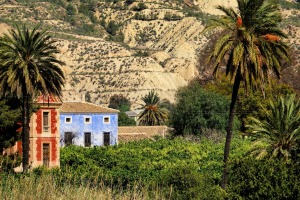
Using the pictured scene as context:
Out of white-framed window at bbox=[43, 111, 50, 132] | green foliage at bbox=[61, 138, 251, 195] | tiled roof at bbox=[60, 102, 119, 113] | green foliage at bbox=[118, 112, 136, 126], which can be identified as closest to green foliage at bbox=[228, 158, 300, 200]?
green foliage at bbox=[61, 138, 251, 195]

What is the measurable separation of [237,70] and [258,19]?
3047mm

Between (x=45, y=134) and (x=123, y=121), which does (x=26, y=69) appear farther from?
(x=123, y=121)

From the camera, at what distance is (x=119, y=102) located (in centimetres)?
16338

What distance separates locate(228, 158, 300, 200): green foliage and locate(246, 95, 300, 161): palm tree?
20.3ft

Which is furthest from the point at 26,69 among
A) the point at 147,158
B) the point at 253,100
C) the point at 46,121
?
the point at 253,100

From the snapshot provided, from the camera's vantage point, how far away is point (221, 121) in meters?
94.2

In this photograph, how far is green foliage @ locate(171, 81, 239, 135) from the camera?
94.5 meters

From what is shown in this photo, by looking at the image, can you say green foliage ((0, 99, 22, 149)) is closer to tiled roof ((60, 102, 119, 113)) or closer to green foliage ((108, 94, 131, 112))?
tiled roof ((60, 102, 119, 113))

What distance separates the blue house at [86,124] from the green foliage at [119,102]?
57.5 m

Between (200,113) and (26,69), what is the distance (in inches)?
1909

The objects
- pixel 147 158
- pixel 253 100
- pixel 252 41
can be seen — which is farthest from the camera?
pixel 253 100

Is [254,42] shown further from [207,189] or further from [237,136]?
[237,136]

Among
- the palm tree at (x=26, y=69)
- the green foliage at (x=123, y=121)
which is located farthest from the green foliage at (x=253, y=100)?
the palm tree at (x=26, y=69)

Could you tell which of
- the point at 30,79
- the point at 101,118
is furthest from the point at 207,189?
the point at 101,118
